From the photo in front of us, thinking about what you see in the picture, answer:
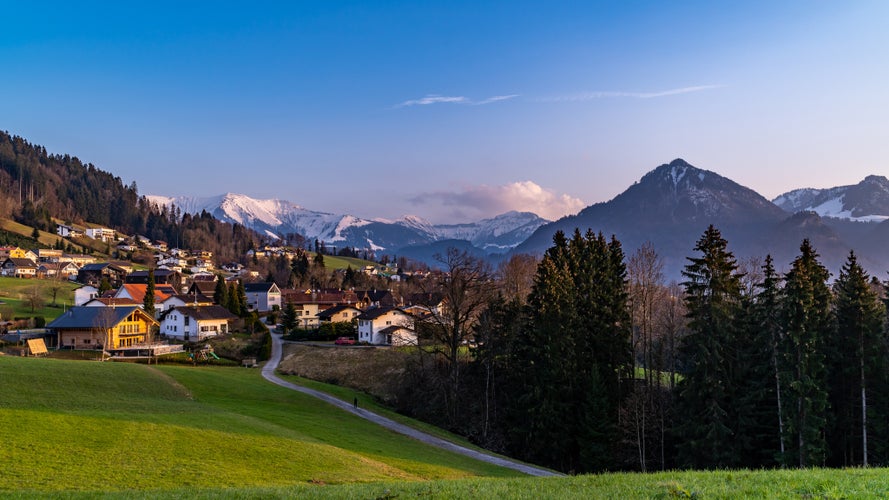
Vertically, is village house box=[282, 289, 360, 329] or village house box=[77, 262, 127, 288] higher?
village house box=[77, 262, 127, 288]

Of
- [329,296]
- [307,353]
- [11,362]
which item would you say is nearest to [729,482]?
[11,362]

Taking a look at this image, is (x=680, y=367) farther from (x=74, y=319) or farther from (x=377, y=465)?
(x=74, y=319)

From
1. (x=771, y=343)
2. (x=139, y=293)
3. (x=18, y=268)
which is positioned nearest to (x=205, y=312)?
(x=139, y=293)

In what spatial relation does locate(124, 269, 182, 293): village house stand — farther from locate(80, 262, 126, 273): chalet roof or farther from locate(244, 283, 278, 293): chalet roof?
locate(244, 283, 278, 293): chalet roof

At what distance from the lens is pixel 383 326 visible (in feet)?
259

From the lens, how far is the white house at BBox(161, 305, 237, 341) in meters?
84.8

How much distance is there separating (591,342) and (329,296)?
262 feet

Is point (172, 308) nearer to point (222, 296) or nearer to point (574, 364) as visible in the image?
point (222, 296)

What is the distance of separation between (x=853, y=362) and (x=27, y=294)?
409 feet

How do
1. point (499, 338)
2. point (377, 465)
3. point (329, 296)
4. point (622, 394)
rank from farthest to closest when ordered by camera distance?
point (329, 296) < point (499, 338) < point (622, 394) < point (377, 465)

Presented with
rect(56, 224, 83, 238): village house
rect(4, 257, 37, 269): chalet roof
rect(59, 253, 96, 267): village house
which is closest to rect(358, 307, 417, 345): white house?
rect(4, 257, 37, 269): chalet roof

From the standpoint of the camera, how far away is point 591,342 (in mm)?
46031

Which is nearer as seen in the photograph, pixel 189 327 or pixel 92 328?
pixel 92 328

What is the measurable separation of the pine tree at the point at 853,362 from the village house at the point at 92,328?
79858 mm
